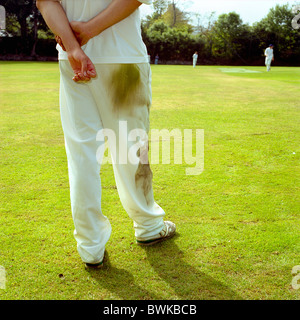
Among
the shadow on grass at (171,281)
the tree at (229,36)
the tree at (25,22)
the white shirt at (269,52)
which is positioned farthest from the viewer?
the tree at (229,36)

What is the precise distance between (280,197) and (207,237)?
122 centimetres

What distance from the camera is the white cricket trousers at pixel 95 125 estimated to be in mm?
2314

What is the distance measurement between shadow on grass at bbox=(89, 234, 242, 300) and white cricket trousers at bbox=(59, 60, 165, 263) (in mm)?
167

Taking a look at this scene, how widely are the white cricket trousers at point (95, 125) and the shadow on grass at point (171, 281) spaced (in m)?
0.17

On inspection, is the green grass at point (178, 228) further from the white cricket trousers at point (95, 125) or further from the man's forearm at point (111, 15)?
the man's forearm at point (111, 15)

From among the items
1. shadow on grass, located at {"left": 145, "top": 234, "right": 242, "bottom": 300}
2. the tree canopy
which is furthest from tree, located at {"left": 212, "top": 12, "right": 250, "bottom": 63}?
shadow on grass, located at {"left": 145, "top": 234, "right": 242, "bottom": 300}

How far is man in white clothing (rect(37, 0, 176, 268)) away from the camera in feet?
7.19

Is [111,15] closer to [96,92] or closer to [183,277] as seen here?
[96,92]

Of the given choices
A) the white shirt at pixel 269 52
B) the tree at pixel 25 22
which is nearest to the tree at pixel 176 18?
the tree at pixel 25 22

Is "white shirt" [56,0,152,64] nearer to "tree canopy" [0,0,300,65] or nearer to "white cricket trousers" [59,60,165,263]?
"white cricket trousers" [59,60,165,263]

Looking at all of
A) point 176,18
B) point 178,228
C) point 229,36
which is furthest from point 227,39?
point 178,228

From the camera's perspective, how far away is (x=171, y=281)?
2.45 m
